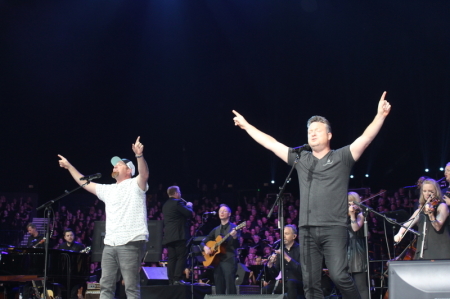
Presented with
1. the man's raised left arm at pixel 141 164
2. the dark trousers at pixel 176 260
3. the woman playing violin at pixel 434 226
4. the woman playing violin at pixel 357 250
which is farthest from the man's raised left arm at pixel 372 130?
the dark trousers at pixel 176 260

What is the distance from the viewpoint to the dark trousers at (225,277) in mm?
8258

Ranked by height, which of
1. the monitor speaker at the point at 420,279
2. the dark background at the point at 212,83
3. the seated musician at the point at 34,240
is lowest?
the seated musician at the point at 34,240

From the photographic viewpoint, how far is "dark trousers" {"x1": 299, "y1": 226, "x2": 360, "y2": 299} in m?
3.89

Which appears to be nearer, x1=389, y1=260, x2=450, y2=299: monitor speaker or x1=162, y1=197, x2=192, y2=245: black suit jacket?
x1=389, y1=260, x2=450, y2=299: monitor speaker

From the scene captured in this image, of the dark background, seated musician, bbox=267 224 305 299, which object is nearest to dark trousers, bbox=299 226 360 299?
seated musician, bbox=267 224 305 299

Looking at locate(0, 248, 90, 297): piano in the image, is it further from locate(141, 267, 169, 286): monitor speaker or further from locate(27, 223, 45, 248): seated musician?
locate(27, 223, 45, 248): seated musician

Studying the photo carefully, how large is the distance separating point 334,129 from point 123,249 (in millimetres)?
16621

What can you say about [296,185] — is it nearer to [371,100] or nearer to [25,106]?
[371,100]

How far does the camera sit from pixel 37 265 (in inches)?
298

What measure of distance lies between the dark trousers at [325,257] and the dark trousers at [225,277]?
439cm

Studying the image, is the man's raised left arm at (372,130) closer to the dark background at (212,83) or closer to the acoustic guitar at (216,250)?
the acoustic guitar at (216,250)

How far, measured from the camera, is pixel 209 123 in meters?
21.9

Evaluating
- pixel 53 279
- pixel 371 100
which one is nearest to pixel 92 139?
pixel 371 100

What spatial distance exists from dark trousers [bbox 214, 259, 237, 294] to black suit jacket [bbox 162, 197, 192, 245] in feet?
3.25
